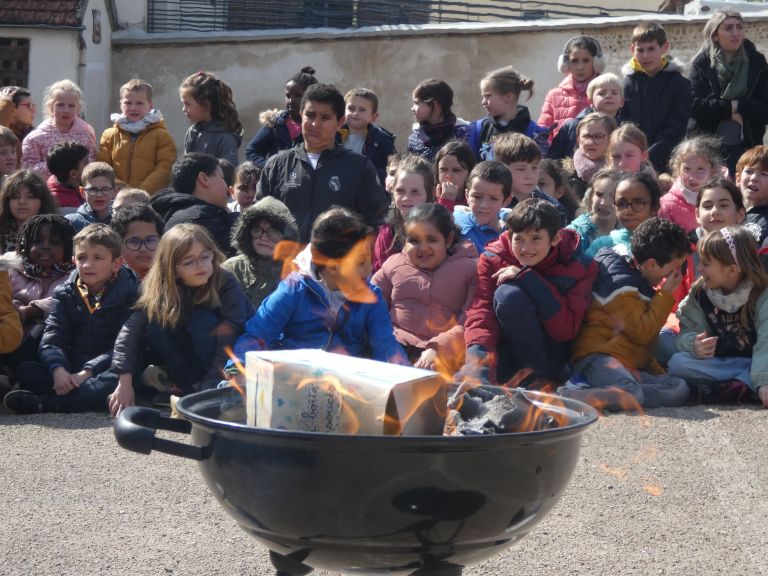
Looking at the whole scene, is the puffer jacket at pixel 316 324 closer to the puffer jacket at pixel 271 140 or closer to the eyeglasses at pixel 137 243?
the eyeglasses at pixel 137 243

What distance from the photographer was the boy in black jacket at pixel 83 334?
568 centimetres

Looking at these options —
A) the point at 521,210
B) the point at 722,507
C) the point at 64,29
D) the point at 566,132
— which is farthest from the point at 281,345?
the point at 64,29

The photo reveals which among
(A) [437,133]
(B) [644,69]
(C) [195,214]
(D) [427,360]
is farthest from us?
(B) [644,69]

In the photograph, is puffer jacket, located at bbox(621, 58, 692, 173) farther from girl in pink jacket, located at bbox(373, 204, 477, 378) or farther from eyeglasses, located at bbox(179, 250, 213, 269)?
eyeglasses, located at bbox(179, 250, 213, 269)

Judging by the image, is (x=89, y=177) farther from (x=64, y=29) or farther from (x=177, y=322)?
(x=64, y=29)

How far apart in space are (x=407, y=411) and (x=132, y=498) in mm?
2145

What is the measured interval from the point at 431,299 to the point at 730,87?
11.6ft

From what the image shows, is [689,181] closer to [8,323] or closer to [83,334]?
[83,334]

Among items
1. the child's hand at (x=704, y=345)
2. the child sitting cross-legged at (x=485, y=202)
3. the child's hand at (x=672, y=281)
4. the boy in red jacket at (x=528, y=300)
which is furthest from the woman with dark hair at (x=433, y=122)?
the child's hand at (x=704, y=345)

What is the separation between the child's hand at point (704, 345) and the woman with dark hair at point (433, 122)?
7.86ft

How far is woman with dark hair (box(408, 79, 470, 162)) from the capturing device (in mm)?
7453

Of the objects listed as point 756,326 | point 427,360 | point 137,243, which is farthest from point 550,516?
point 137,243

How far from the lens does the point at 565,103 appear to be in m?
8.31

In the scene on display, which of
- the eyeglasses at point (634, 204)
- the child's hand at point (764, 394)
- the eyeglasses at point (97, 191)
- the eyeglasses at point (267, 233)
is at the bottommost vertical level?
the child's hand at point (764, 394)
